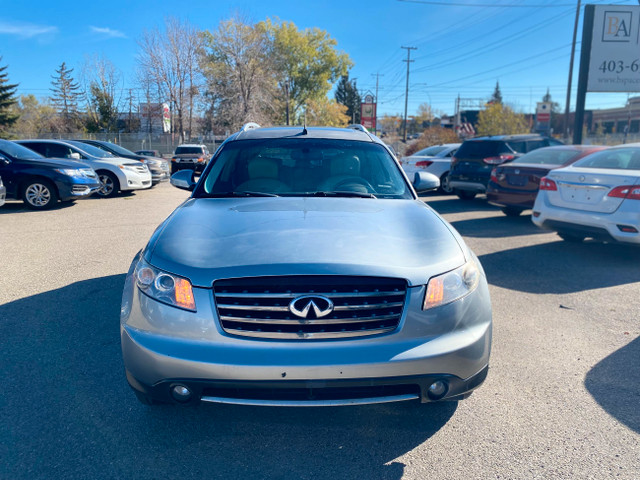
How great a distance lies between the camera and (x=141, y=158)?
17641mm

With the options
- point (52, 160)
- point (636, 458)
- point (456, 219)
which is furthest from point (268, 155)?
point (52, 160)

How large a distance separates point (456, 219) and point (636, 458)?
798 centimetres

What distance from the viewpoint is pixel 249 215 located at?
315 cm

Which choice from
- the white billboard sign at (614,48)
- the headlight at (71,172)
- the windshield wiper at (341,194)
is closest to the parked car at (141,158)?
the headlight at (71,172)

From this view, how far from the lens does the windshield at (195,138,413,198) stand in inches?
155

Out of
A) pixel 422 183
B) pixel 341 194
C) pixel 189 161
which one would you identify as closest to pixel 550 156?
pixel 422 183

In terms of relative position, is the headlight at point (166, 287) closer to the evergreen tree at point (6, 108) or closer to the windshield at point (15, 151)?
the windshield at point (15, 151)

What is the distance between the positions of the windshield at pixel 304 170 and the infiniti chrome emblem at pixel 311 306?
1.51 metres

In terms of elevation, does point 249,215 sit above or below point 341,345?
above

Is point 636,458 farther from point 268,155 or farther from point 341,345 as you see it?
point 268,155

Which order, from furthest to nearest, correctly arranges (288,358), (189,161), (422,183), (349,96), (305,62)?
1. (349,96)
2. (305,62)
3. (189,161)
4. (422,183)
5. (288,358)

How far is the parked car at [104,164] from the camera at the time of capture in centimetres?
1384

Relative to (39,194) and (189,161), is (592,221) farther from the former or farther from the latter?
(189,161)

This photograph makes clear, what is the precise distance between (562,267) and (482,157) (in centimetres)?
646
